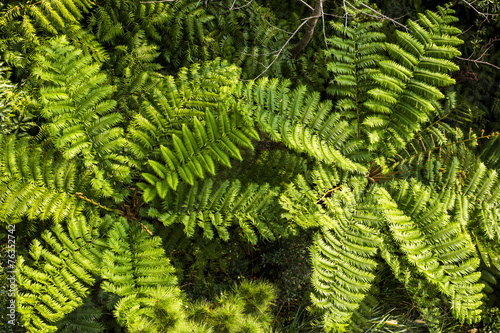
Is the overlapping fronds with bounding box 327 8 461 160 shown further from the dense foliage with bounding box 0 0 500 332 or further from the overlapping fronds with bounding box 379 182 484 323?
the overlapping fronds with bounding box 379 182 484 323

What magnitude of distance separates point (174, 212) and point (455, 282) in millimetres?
2542

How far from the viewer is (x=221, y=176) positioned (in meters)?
3.22

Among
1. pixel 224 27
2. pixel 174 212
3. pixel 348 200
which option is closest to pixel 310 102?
pixel 348 200

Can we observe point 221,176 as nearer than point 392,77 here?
Yes

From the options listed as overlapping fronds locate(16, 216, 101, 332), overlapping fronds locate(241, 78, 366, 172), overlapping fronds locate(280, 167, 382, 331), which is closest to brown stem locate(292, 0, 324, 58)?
overlapping fronds locate(241, 78, 366, 172)

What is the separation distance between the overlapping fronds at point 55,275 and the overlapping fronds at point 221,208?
1.79 feet

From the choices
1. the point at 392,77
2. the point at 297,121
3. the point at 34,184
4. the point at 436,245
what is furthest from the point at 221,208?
the point at 392,77

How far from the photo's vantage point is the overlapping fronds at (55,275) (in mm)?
2305

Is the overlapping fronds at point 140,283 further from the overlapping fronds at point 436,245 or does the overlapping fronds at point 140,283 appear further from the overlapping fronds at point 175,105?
the overlapping fronds at point 436,245

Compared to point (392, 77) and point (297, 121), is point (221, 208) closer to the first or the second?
point (297, 121)

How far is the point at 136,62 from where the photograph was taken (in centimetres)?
316

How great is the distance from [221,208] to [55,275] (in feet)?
4.33

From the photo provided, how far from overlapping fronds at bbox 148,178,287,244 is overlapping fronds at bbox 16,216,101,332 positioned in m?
0.55

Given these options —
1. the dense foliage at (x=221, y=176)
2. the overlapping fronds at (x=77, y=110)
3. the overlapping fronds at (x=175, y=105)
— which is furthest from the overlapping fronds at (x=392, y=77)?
the overlapping fronds at (x=77, y=110)
